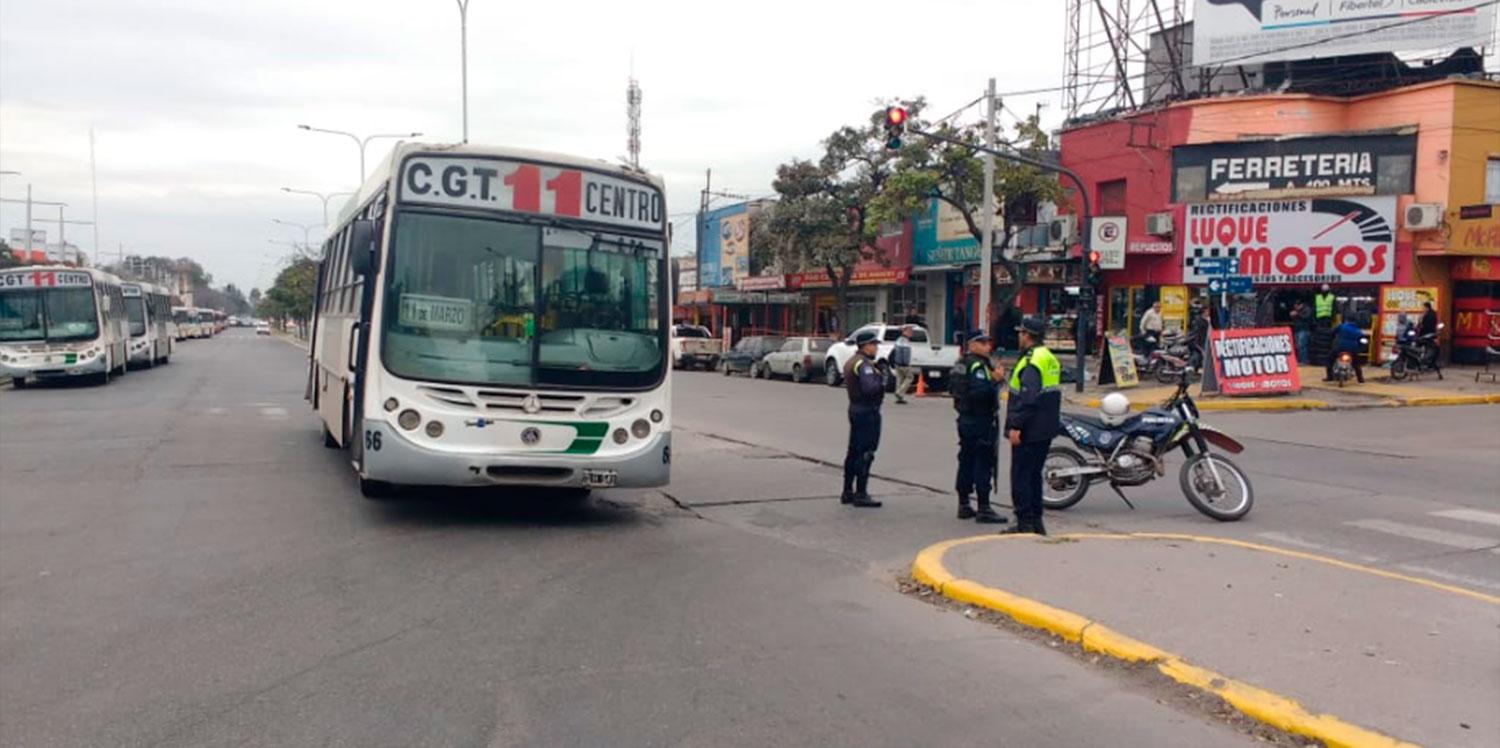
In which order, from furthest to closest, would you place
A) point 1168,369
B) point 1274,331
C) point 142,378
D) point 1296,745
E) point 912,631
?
point 142,378
point 1168,369
point 1274,331
point 912,631
point 1296,745

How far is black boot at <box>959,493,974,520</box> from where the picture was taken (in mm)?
9992

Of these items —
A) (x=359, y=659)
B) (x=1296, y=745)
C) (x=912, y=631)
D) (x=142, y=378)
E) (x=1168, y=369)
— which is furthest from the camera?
(x=142, y=378)

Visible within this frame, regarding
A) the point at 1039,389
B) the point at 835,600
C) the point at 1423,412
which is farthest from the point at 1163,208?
the point at 835,600

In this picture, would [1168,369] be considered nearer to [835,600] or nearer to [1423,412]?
[1423,412]

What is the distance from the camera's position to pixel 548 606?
6773mm

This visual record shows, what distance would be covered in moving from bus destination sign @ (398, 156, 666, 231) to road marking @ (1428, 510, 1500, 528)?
7579mm

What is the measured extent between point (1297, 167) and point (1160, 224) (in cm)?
341

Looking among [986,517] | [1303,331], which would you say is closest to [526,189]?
[986,517]

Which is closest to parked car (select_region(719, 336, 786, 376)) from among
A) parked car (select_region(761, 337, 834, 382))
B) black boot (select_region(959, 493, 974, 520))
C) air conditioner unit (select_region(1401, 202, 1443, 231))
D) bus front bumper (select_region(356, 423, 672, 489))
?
parked car (select_region(761, 337, 834, 382))

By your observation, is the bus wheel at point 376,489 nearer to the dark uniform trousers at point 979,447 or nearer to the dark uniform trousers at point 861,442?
the dark uniform trousers at point 861,442

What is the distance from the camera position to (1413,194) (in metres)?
26.1

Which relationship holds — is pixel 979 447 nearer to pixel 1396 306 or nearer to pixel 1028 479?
pixel 1028 479

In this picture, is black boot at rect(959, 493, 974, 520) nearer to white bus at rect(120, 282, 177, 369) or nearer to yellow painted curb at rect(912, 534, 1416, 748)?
yellow painted curb at rect(912, 534, 1416, 748)

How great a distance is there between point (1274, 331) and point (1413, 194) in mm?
7969
